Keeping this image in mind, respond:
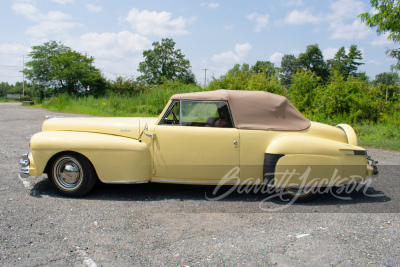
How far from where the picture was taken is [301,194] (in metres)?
4.32

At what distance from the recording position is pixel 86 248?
2.88 m

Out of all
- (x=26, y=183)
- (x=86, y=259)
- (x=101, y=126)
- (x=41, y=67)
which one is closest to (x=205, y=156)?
(x=101, y=126)

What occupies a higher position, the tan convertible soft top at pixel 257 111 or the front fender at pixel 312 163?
the tan convertible soft top at pixel 257 111

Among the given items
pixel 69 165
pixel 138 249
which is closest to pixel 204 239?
pixel 138 249

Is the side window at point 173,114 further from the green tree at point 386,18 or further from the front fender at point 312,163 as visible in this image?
the green tree at point 386,18

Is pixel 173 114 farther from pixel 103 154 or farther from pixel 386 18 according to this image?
pixel 386 18

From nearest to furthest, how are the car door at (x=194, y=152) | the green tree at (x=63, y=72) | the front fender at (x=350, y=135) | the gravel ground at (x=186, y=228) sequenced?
the gravel ground at (x=186, y=228)
the car door at (x=194, y=152)
the front fender at (x=350, y=135)
the green tree at (x=63, y=72)

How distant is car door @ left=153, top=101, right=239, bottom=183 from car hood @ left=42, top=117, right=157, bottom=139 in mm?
333

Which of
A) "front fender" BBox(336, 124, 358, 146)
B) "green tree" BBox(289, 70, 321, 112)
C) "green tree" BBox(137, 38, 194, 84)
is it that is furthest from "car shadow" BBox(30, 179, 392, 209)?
"green tree" BBox(137, 38, 194, 84)

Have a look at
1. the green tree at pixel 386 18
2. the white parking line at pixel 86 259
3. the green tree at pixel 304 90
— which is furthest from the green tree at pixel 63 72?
the white parking line at pixel 86 259

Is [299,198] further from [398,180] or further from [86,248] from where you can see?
[86,248]

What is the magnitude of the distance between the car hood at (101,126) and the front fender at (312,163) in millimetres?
1867

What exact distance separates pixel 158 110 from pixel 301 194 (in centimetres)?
1485

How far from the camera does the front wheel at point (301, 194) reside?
4.31 meters
